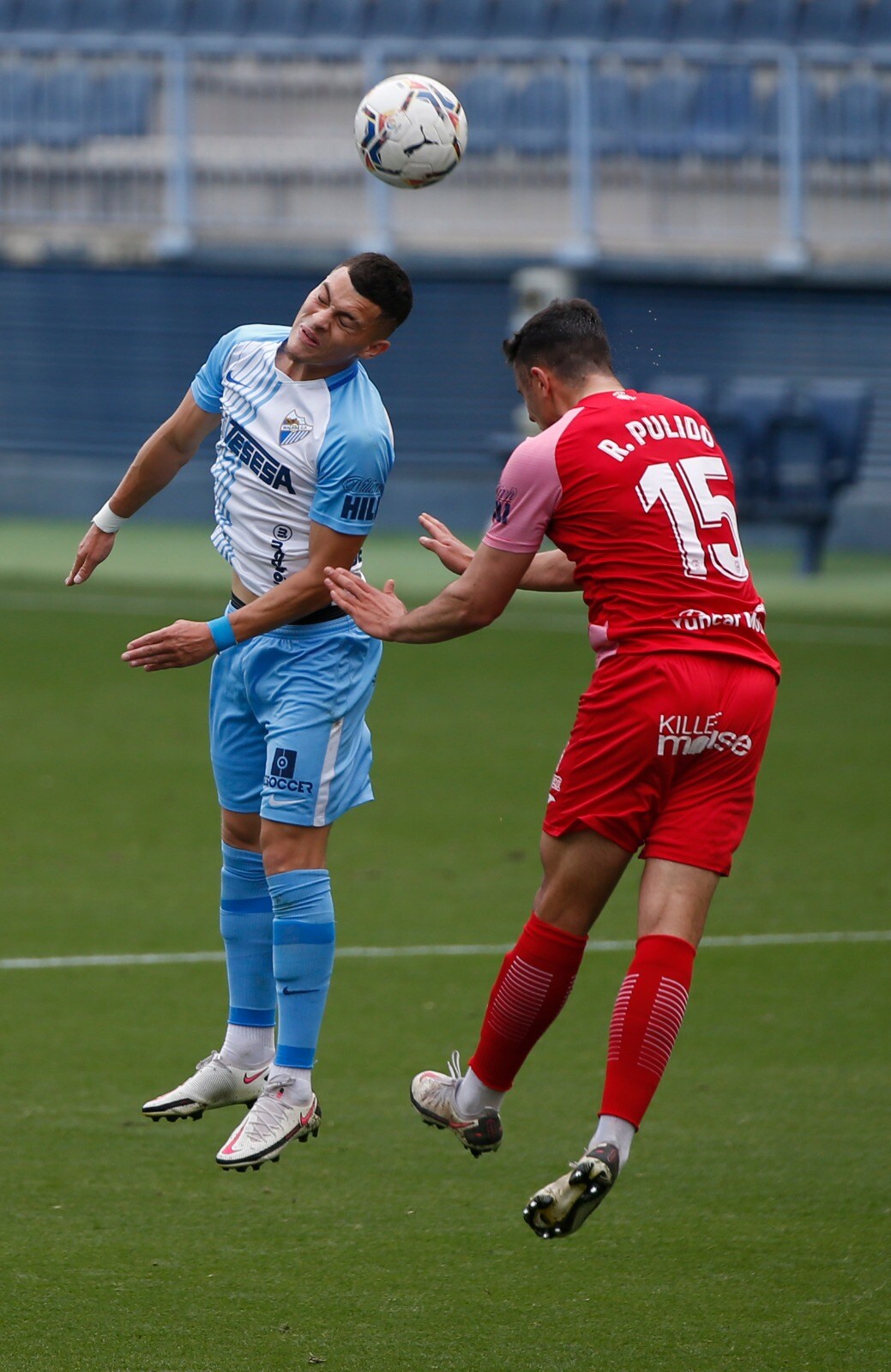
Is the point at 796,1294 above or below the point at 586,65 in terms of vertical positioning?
below

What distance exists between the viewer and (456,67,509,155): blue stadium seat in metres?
20.4

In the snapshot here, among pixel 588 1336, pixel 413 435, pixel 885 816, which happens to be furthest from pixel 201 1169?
pixel 413 435

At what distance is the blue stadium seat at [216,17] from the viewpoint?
2364 centimetres

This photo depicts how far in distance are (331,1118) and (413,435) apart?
577 inches

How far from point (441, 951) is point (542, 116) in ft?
45.9

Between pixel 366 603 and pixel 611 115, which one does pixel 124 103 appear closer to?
pixel 611 115

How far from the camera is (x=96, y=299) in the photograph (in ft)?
69.9

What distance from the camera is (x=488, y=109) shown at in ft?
67.2

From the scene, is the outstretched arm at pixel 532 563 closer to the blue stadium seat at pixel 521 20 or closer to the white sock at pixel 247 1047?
the white sock at pixel 247 1047

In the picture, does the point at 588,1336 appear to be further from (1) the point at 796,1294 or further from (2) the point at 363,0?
(2) the point at 363,0

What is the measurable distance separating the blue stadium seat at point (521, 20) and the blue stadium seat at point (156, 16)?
3.68 m

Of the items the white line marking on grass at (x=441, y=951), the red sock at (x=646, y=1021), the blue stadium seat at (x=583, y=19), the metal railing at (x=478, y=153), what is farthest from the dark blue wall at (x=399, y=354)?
the red sock at (x=646, y=1021)

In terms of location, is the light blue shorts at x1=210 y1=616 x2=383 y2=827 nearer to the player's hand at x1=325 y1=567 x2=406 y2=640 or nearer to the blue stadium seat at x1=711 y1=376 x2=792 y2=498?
the player's hand at x1=325 y1=567 x2=406 y2=640

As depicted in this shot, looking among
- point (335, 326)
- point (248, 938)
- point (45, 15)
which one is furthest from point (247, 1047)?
point (45, 15)
